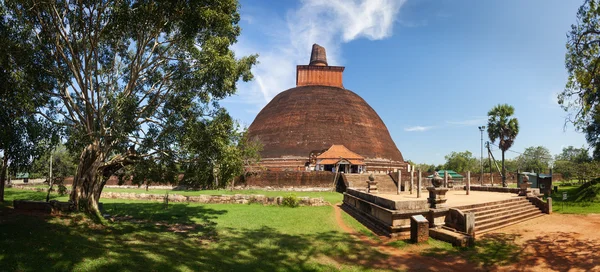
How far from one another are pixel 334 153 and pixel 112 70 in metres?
23.2

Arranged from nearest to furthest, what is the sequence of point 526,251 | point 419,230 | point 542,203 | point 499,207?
point 526,251, point 419,230, point 499,207, point 542,203

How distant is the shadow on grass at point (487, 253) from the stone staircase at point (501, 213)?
3.64ft

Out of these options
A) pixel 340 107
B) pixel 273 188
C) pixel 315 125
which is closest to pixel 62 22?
pixel 273 188

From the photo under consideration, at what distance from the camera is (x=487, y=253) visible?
7.78 meters

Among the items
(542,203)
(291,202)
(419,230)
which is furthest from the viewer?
(291,202)

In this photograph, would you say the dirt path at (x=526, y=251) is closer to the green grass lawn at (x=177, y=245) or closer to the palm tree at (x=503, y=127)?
the green grass lawn at (x=177, y=245)

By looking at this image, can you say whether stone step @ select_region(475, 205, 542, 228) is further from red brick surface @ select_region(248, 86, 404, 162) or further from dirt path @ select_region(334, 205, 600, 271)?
red brick surface @ select_region(248, 86, 404, 162)

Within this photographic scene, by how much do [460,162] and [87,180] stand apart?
2569 inches

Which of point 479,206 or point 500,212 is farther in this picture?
point 500,212

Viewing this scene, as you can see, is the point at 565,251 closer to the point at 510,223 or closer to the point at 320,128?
the point at 510,223

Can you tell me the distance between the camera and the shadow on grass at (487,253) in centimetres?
723

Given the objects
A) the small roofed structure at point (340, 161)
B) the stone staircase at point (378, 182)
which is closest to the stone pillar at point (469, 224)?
the stone staircase at point (378, 182)

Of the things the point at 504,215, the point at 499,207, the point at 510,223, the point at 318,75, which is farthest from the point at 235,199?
the point at 318,75

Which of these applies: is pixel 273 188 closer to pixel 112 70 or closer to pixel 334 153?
pixel 334 153
